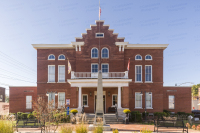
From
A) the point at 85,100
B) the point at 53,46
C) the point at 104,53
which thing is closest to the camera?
the point at 104,53

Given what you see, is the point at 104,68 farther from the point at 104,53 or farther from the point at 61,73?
the point at 61,73

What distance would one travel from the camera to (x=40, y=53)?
88.1 ft

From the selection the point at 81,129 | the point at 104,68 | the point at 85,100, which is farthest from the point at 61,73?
the point at 81,129

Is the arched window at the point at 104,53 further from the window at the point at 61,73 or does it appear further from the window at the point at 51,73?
the window at the point at 51,73

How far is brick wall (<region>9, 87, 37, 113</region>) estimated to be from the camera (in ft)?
87.6

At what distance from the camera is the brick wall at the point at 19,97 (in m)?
26.7

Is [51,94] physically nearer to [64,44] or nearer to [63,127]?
Result: [64,44]

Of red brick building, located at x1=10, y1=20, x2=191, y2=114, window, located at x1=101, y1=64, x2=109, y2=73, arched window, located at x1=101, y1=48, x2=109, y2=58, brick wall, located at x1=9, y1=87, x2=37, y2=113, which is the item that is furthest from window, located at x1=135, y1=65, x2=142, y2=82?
brick wall, located at x1=9, y1=87, x2=37, y2=113

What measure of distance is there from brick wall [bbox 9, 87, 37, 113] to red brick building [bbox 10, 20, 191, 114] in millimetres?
1571

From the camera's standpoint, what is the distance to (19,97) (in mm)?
26938

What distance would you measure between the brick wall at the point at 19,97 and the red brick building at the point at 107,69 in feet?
5.15

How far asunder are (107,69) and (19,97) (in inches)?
511

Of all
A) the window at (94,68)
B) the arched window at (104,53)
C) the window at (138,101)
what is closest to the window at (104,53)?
the arched window at (104,53)

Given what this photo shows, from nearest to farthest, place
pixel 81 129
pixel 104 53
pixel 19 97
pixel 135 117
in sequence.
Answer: pixel 81 129 → pixel 135 117 → pixel 104 53 → pixel 19 97
